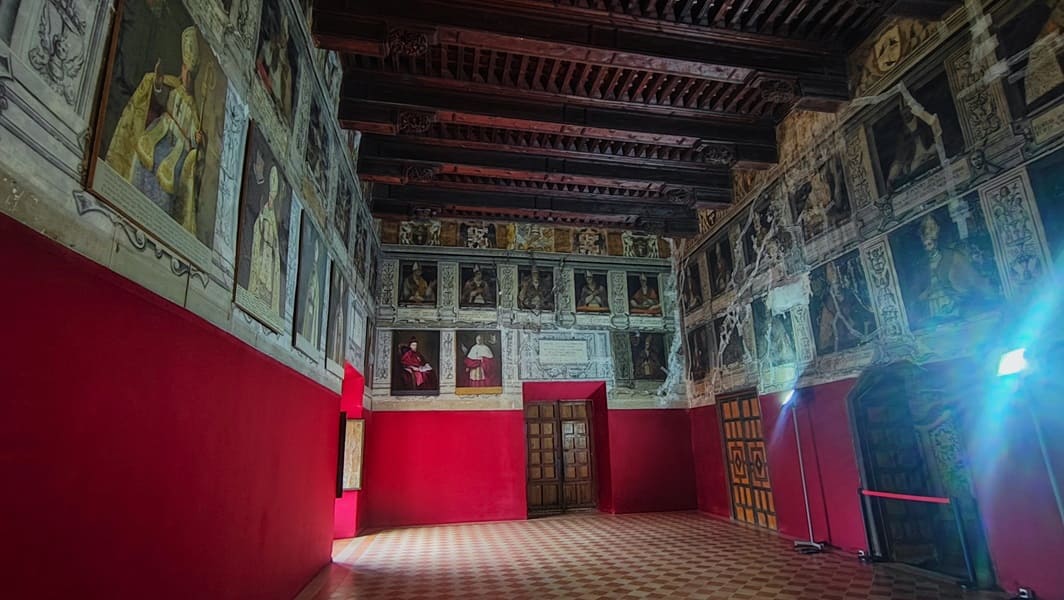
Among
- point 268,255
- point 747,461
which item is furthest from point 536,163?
point 747,461

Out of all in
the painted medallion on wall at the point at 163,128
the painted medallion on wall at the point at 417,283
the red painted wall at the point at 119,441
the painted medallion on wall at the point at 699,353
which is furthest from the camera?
the painted medallion on wall at the point at 417,283

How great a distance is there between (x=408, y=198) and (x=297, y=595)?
766 centimetres

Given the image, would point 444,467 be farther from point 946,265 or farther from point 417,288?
point 946,265

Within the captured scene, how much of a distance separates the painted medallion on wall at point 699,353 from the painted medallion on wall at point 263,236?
9407 millimetres

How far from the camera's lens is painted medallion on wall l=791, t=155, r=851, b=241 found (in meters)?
7.77

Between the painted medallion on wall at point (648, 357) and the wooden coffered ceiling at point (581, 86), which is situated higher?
the wooden coffered ceiling at point (581, 86)

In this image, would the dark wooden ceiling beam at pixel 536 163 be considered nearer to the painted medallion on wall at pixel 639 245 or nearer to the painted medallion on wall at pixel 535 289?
the painted medallion on wall at pixel 639 245

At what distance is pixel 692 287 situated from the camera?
13.0 meters

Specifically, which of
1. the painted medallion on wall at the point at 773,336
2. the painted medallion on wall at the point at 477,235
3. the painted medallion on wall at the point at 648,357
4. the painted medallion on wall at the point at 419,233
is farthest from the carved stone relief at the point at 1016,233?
the painted medallion on wall at the point at 419,233

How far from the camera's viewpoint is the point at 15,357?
74.2 inches

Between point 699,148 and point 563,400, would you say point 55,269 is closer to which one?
point 699,148

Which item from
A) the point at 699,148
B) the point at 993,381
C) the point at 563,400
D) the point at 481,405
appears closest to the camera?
the point at 993,381

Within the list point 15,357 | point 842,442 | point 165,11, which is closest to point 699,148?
point 842,442

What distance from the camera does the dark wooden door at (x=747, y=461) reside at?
9820mm
